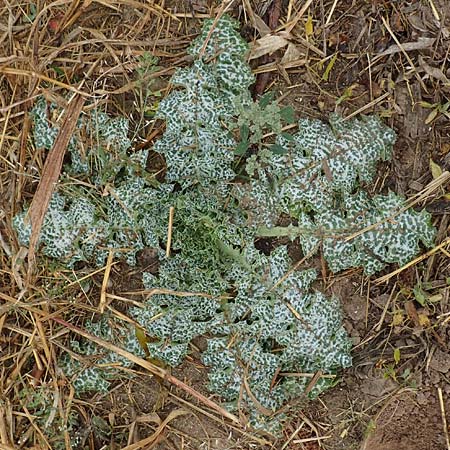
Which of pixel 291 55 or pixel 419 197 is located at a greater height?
pixel 291 55

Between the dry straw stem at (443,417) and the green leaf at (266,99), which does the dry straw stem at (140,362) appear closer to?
the dry straw stem at (443,417)

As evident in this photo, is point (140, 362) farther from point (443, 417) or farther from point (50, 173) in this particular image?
point (443, 417)

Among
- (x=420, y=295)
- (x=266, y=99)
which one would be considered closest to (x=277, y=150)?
(x=266, y=99)

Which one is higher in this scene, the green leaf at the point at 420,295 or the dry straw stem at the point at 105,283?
the dry straw stem at the point at 105,283

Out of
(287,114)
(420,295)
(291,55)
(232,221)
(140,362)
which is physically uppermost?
(291,55)

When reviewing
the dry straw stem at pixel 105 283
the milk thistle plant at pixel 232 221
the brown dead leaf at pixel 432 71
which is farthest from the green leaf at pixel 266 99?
the dry straw stem at pixel 105 283

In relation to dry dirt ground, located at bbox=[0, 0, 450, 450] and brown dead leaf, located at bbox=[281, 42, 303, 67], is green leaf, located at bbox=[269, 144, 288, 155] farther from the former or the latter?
brown dead leaf, located at bbox=[281, 42, 303, 67]
